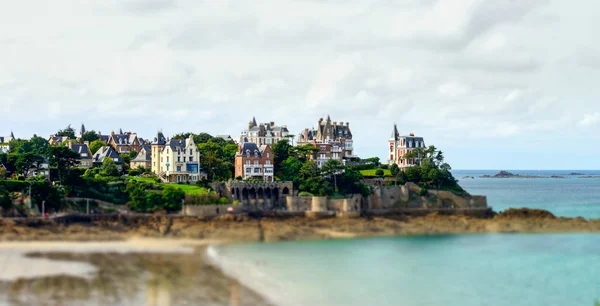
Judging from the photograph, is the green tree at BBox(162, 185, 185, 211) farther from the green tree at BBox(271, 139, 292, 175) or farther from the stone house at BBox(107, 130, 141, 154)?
the stone house at BBox(107, 130, 141, 154)

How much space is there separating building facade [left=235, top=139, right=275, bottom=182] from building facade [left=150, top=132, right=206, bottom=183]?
3882 mm

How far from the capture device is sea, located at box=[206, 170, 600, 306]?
3806cm

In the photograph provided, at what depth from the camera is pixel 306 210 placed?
6334 cm

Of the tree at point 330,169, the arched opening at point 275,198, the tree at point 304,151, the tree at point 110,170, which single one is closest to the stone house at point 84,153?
the tree at point 110,170

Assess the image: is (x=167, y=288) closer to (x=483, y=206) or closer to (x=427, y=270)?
(x=427, y=270)

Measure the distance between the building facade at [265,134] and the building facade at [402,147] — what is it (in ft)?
43.7

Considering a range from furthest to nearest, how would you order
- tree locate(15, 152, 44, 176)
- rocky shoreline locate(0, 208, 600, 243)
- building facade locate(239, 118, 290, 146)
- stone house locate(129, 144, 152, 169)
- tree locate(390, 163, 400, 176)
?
1. building facade locate(239, 118, 290, 146)
2. stone house locate(129, 144, 152, 169)
3. tree locate(390, 163, 400, 176)
4. tree locate(15, 152, 44, 176)
5. rocky shoreline locate(0, 208, 600, 243)

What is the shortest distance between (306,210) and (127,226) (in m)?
15.2

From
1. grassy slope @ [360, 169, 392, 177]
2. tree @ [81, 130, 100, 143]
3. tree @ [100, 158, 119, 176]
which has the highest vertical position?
tree @ [81, 130, 100, 143]

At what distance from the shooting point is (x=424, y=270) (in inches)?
1775

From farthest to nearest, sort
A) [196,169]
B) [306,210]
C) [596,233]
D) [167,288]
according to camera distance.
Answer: [196,169]
[306,210]
[596,233]
[167,288]

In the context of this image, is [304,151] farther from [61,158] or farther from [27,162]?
[27,162]

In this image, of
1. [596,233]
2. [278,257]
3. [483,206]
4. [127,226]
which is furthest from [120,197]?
[596,233]

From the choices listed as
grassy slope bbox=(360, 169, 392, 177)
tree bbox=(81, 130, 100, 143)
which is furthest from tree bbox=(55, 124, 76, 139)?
grassy slope bbox=(360, 169, 392, 177)
